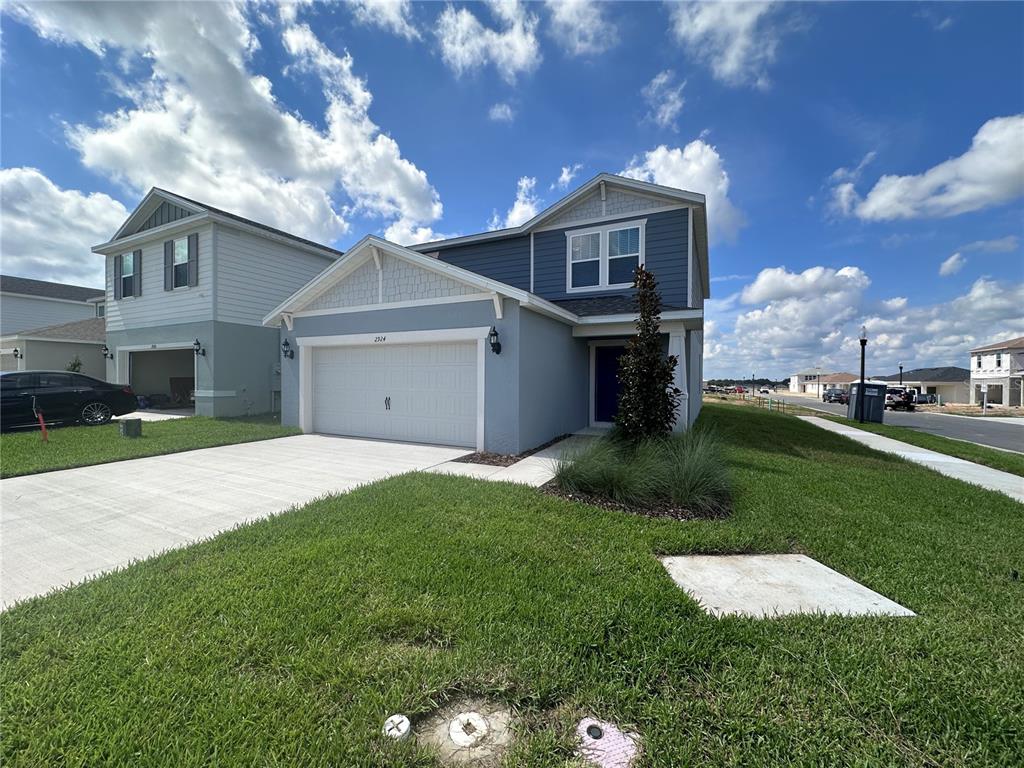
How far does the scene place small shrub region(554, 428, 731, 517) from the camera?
5047 millimetres

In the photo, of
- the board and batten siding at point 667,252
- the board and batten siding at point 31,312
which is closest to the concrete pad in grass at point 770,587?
the board and batten siding at point 667,252

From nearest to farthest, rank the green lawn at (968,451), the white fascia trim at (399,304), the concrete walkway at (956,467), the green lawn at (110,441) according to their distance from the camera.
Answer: the concrete walkway at (956,467), the green lawn at (110,441), the white fascia trim at (399,304), the green lawn at (968,451)

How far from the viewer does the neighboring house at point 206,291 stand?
43.1 ft

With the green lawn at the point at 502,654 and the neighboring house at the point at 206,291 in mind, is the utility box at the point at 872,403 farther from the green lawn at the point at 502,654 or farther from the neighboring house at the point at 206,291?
the neighboring house at the point at 206,291

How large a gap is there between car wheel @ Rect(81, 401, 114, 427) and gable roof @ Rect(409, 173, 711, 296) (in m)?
10.0

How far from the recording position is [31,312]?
81.8 ft

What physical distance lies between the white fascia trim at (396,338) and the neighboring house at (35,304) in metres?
22.5

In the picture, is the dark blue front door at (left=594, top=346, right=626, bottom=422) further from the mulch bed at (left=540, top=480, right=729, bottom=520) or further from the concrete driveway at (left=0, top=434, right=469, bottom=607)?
the mulch bed at (left=540, top=480, right=729, bottom=520)

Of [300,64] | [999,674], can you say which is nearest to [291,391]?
[300,64]

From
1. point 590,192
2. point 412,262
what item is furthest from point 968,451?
point 412,262

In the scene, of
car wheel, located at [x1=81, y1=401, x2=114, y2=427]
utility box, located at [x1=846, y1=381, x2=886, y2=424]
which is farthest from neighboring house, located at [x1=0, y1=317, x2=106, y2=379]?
utility box, located at [x1=846, y1=381, x2=886, y2=424]

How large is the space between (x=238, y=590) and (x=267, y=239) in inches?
577

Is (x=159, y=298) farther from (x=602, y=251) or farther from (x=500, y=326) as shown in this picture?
(x=602, y=251)

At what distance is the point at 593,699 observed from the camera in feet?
6.84
